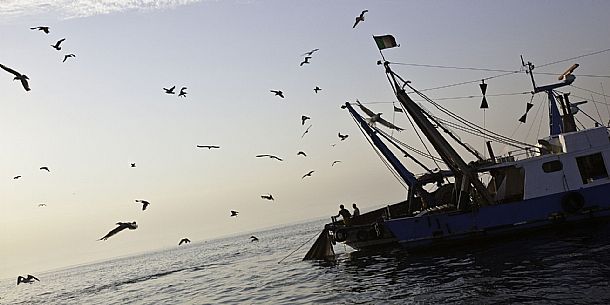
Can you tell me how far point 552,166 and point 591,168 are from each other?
2026mm

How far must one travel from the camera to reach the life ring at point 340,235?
38.9 metres

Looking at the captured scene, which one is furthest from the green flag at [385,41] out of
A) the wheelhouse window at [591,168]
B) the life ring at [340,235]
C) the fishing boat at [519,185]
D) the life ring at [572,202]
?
the life ring at [340,235]

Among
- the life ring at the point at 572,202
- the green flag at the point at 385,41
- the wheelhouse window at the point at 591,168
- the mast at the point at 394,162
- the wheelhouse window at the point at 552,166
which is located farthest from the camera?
the mast at the point at 394,162

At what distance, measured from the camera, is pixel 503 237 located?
103ft

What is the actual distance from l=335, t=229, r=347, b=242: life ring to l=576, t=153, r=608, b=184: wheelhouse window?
49.3 ft

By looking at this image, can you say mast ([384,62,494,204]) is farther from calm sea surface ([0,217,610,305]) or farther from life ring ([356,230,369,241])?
life ring ([356,230,369,241])

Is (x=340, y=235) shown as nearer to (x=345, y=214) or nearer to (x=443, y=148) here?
(x=345, y=214)

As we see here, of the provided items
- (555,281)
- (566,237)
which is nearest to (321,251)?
(566,237)

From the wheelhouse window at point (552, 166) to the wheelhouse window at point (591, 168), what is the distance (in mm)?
951

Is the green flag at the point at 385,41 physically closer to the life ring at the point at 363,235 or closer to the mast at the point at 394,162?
the mast at the point at 394,162

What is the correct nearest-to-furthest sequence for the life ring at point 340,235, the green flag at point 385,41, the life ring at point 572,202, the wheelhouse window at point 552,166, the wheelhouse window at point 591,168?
the green flag at point 385,41, the life ring at point 572,202, the wheelhouse window at point 591,168, the wheelhouse window at point 552,166, the life ring at point 340,235

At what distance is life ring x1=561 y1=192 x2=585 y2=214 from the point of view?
3052 cm

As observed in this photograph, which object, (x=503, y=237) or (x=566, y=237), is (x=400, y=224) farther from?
(x=566, y=237)

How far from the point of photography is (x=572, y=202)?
30547mm
